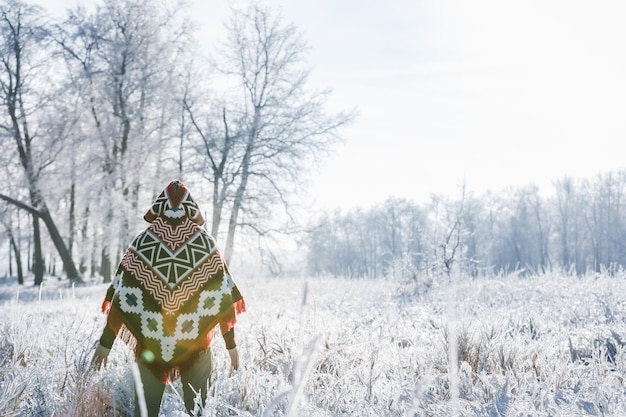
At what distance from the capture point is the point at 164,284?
279cm

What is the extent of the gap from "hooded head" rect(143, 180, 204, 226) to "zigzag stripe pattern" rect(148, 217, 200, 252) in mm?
34

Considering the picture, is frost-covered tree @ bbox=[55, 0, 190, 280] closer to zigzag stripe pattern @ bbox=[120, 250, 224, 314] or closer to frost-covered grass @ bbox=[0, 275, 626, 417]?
frost-covered grass @ bbox=[0, 275, 626, 417]

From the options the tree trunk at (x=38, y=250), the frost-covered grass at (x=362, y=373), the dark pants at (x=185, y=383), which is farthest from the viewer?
the tree trunk at (x=38, y=250)

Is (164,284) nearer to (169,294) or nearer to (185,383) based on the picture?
(169,294)

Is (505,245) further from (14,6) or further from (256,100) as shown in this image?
(14,6)

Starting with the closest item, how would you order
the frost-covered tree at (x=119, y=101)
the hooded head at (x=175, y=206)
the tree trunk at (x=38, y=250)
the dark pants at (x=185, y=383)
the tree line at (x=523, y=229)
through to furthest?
1. the dark pants at (x=185, y=383)
2. the hooded head at (x=175, y=206)
3. the frost-covered tree at (x=119, y=101)
4. the tree trunk at (x=38, y=250)
5. the tree line at (x=523, y=229)

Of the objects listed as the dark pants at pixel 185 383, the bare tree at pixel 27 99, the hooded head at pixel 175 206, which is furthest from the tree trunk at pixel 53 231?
the dark pants at pixel 185 383

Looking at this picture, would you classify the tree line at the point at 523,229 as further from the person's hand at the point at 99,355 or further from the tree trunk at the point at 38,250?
the person's hand at the point at 99,355

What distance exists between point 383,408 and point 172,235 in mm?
1666

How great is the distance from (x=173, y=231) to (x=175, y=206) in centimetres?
16

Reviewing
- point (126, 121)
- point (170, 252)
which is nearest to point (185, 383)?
point (170, 252)

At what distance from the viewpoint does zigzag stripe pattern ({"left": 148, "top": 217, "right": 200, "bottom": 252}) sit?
2863mm

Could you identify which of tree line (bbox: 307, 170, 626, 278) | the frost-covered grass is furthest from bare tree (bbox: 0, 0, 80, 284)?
tree line (bbox: 307, 170, 626, 278)

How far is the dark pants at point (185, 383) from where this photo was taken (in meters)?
2.78
